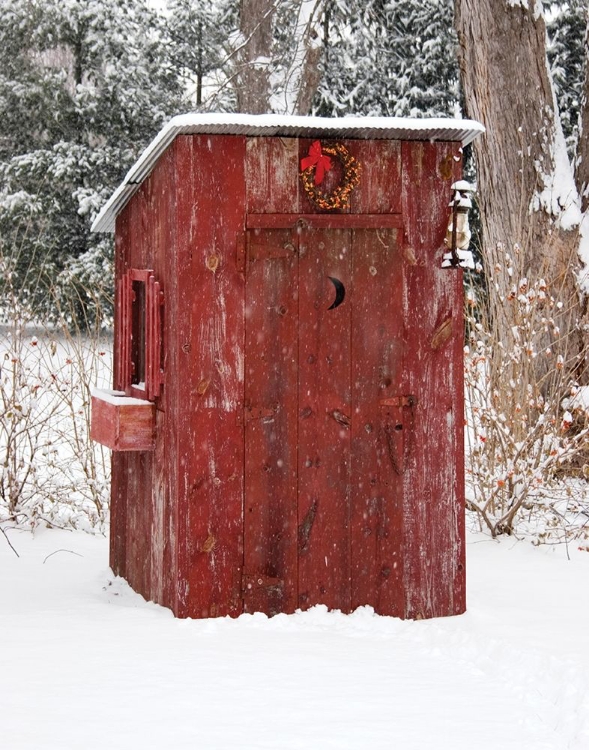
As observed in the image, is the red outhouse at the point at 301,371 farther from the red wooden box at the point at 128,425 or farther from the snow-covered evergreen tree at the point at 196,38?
the snow-covered evergreen tree at the point at 196,38

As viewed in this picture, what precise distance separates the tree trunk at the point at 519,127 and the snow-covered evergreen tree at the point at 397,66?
11720 mm

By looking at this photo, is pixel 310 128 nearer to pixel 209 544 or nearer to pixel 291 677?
pixel 209 544

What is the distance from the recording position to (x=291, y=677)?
3.86 metres

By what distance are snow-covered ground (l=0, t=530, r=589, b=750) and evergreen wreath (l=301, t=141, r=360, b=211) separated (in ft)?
5.98

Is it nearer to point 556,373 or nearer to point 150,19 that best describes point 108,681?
point 556,373

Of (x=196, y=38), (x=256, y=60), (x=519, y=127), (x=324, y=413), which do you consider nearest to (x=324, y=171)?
(x=324, y=413)

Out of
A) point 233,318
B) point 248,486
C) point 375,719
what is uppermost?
point 233,318

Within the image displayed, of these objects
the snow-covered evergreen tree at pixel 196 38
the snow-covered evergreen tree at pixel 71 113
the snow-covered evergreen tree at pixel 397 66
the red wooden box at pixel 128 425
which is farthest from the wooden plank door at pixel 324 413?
the snow-covered evergreen tree at pixel 196 38

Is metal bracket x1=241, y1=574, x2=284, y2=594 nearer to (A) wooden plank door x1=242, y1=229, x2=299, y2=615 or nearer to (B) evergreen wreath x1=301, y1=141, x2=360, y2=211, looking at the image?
(A) wooden plank door x1=242, y1=229, x2=299, y2=615

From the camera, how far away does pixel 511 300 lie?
688cm

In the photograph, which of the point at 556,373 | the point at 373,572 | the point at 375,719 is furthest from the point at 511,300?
the point at 375,719

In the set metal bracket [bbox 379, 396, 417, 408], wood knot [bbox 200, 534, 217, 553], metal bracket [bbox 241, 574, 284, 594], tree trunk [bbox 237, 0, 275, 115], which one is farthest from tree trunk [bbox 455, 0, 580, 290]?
wood knot [bbox 200, 534, 217, 553]

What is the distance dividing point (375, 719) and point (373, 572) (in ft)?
4.20

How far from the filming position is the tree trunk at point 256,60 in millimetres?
11469
